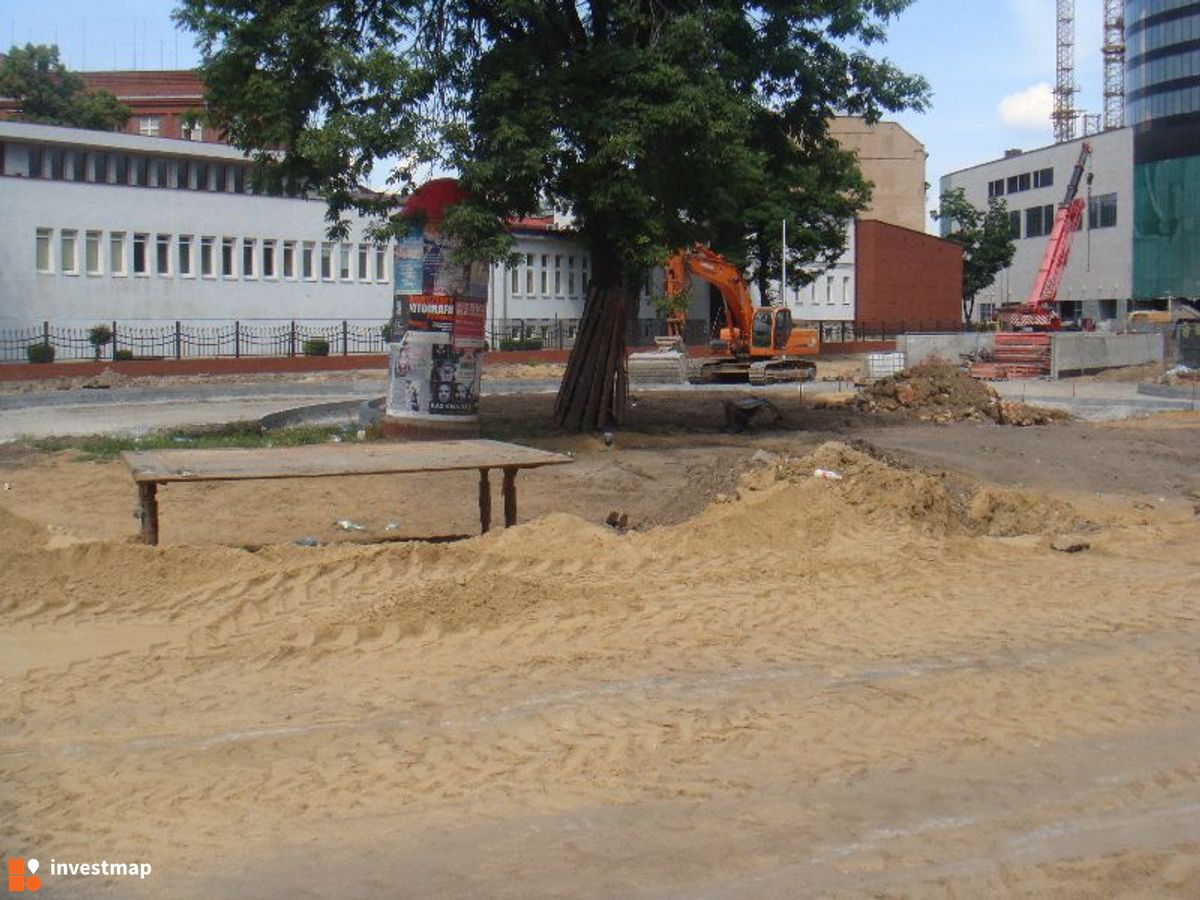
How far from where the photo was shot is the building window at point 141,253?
4831 cm

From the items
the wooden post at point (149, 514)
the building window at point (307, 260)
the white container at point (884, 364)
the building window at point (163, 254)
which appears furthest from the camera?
the building window at point (307, 260)

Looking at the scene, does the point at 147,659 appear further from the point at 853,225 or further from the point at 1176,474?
the point at 853,225

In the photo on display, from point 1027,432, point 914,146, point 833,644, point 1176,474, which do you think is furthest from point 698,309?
point 833,644

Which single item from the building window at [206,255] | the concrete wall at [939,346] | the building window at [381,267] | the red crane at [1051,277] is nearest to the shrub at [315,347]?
the building window at [206,255]

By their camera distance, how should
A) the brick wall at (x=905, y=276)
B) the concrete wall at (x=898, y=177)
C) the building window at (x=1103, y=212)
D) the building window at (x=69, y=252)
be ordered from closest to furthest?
the building window at (x=69, y=252), the brick wall at (x=905, y=276), the concrete wall at (x=898, y=177), the building window at (x=1103, y=212)

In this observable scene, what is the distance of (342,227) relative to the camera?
72.7 ft

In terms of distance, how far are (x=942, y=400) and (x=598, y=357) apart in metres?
8.46

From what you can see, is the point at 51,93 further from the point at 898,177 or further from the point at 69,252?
the point at 898,177

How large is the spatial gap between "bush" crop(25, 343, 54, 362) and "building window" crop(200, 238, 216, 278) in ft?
35.5

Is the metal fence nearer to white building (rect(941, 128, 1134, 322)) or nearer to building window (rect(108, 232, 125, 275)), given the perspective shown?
building window (rect(108, 232, 125, 275))

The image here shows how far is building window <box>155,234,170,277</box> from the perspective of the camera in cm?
4888

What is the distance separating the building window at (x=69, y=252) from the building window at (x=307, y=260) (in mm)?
9507

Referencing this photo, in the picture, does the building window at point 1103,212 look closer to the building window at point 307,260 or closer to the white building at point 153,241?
the white building at point 153,241

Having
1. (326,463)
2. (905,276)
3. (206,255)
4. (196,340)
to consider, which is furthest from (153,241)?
(905,276)
